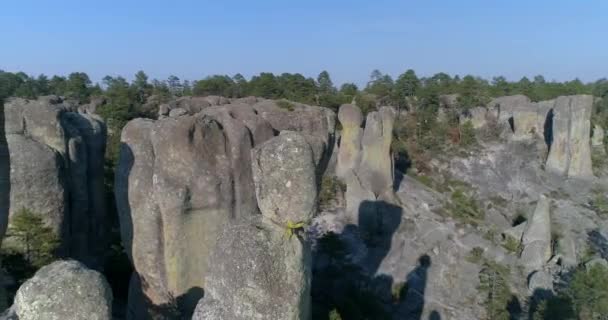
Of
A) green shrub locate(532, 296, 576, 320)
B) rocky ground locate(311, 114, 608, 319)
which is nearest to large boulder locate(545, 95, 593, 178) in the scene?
rocky ground locate(311, 114, 608, 319)

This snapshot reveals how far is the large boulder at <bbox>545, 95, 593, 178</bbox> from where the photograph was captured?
96.7 ft

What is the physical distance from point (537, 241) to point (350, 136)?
9.51 metres

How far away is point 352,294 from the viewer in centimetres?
1379

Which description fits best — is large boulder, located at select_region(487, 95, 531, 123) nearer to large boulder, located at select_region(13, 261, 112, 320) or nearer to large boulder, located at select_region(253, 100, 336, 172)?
large boulder, located at select_region(253, 100, 336, 172)

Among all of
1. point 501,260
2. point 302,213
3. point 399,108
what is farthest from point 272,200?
point 399,108

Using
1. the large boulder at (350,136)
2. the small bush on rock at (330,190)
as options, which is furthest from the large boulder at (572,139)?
the small bush on rock at (330,190)

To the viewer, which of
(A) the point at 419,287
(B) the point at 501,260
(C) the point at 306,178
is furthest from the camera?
(B) the point at 501,260

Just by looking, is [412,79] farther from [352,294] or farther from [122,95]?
[352,294]

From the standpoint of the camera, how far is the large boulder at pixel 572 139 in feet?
96.7

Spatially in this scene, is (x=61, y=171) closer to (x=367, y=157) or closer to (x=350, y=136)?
(x=367, y=157)

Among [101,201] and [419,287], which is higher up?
[101,201]

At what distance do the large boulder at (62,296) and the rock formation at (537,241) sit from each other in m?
16.9

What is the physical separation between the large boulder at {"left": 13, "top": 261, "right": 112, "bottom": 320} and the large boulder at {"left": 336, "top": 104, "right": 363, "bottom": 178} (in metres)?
18.7

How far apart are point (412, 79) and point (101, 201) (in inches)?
1515
